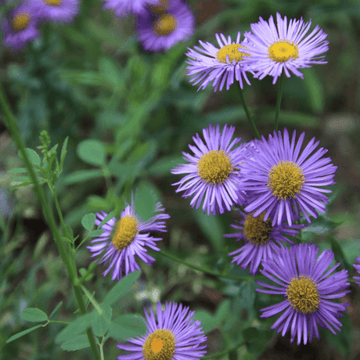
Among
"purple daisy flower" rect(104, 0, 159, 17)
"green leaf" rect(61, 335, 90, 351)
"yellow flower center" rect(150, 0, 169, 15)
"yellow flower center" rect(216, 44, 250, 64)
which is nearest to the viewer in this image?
"green leaf" rect(61, 335, 90, 351)

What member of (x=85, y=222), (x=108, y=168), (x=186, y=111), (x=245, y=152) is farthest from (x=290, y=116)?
(x=85, y=222)

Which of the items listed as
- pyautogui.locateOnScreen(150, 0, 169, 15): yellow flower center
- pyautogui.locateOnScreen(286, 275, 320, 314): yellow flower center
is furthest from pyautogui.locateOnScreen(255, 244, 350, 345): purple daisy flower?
pyautogui.locateOnScreen(150, 0, 169, 15): yellow flower center

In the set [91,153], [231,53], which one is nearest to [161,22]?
[91,153]

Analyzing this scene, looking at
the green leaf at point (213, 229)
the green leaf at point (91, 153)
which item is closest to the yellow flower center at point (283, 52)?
the green leaf at point (91, 153)

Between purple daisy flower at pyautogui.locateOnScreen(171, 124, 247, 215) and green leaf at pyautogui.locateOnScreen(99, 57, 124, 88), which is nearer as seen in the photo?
purple daisy flower at pyautogui.locateOnScreen(171, 124, 247, 215)

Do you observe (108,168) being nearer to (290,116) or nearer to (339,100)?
(290,116)

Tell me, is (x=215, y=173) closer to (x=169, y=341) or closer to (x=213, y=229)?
(x=169, y=341)

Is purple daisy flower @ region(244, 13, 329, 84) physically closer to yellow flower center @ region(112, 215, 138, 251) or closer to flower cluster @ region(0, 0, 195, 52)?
yellow flower center @ region(112, 215, 138, 251)
